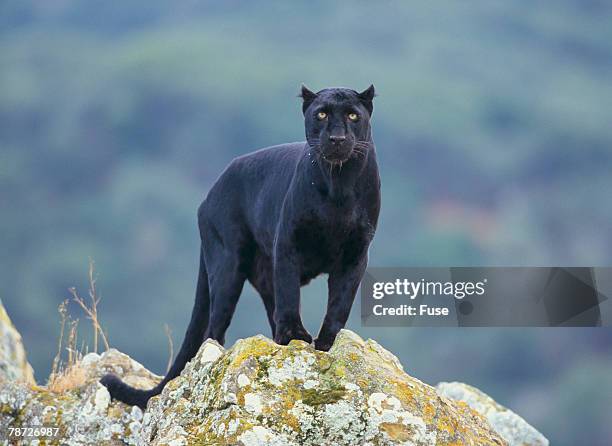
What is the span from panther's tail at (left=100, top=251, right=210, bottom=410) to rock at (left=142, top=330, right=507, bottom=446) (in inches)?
87.0

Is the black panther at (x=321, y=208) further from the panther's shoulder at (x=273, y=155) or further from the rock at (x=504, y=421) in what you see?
the rock at (x=504, y=421)

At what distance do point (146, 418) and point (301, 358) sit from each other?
1.26 m

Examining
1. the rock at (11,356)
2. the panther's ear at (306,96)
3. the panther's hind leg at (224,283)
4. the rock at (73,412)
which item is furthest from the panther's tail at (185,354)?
the panther's ear at (306,96)

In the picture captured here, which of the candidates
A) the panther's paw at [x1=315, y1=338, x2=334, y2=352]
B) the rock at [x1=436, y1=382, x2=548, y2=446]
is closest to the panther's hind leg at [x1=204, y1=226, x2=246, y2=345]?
the panther's paw at [x1=315, y1=338, x2=334, y2=352]

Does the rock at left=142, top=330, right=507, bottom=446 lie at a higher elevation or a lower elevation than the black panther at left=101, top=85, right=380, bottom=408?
lower

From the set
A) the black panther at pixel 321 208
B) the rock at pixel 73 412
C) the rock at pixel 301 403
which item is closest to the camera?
the rock at pixel 301 403

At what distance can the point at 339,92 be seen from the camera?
7.57 metres

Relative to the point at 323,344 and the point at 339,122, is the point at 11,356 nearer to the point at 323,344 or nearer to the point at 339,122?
the point at 323,344

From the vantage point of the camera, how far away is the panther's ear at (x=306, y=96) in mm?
7738

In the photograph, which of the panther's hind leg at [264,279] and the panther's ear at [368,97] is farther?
the panther's hind leg at [264,279]

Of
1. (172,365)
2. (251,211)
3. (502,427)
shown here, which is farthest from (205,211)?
(502,427)

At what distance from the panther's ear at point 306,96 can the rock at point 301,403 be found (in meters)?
1.74

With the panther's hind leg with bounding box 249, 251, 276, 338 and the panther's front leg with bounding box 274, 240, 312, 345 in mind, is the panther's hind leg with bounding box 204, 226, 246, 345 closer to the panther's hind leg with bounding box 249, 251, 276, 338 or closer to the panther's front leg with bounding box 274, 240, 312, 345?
the panther's hind leg with bounding box 249, 251, 276, 338

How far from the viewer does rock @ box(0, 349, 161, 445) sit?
30.5 ft
